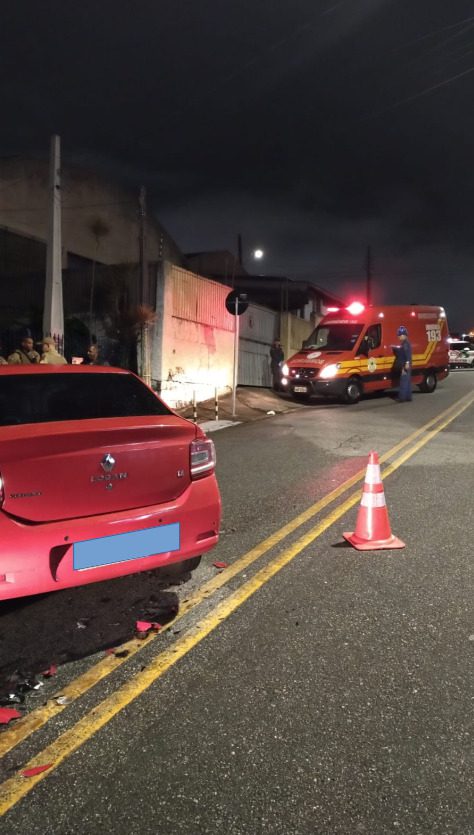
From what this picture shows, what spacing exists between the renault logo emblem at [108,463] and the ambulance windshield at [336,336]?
13878 mm

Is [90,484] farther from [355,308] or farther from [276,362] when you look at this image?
[276,362]

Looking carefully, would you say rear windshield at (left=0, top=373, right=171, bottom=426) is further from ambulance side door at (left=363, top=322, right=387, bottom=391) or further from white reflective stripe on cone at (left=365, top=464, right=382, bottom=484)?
ambulance side door at (left=363, top=322, right=387, bottom=391)

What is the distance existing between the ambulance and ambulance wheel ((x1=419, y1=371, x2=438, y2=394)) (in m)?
0.29

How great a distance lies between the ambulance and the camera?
52.3ft

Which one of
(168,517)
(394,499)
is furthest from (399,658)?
(394,499)

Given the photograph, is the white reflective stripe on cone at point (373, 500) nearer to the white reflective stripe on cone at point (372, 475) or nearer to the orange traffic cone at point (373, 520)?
the orange traffic cone at point (373, 520)

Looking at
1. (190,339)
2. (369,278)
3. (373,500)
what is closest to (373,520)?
(373,500)

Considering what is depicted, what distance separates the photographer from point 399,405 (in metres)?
15.4

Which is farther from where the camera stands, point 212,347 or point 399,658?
point 212,347

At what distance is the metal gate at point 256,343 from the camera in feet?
66.3

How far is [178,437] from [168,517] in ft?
1.58

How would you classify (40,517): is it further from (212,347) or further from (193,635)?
(212,347)

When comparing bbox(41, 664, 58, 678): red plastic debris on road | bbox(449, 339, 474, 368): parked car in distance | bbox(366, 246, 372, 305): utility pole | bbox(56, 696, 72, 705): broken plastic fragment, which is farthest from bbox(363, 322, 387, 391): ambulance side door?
bbox(366, 246, 372, 305): utility pole

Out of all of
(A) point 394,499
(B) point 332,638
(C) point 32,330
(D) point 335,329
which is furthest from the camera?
(C) point 32,330
